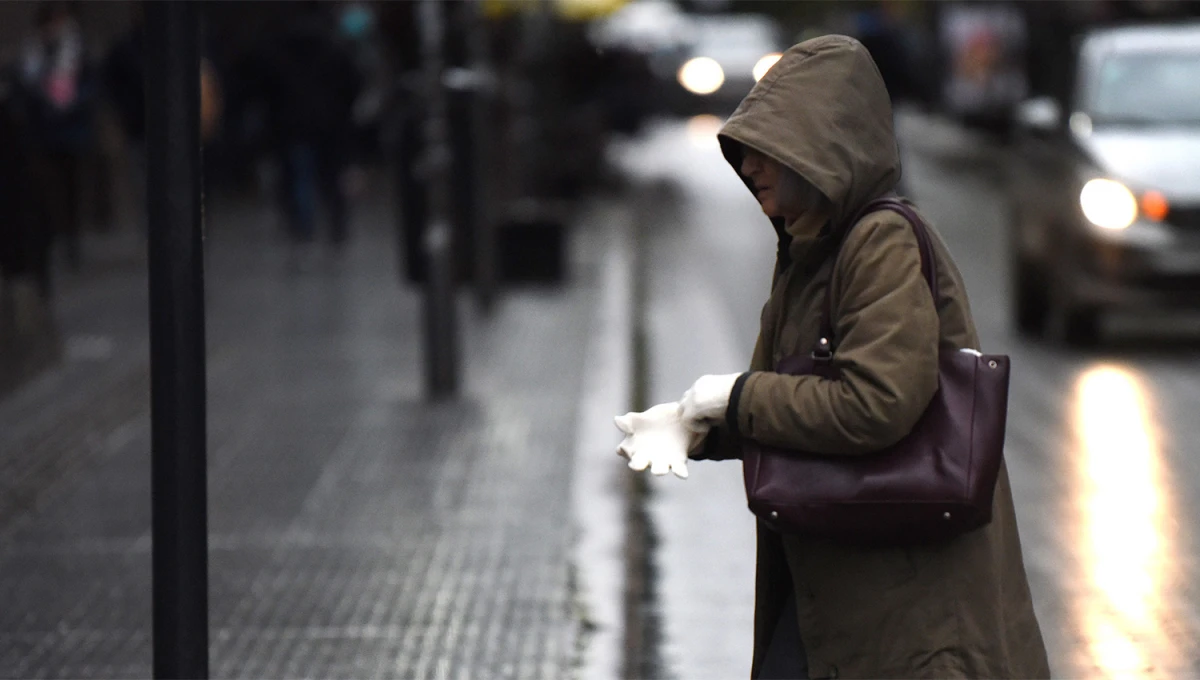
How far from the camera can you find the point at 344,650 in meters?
5.91

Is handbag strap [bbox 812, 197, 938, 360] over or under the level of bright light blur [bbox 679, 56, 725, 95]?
over

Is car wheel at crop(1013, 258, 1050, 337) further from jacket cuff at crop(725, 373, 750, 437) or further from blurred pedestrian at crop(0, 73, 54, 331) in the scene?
jacket cuff at crop(725, 373, 750, 437)

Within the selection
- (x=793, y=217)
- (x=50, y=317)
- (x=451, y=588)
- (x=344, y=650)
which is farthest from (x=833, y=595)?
(x=50, y=317)

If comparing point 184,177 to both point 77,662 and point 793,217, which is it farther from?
point 77,662

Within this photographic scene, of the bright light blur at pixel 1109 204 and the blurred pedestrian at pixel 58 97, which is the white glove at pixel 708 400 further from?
the blurred pedestrian at pixel 58 97

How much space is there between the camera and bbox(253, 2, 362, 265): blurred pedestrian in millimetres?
17156

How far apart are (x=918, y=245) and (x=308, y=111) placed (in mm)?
14108

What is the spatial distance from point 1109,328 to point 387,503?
23.0ft

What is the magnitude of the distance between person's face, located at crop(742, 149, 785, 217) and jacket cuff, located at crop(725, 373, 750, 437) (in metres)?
0.27

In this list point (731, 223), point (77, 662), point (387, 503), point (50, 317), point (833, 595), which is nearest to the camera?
point (833, 595)

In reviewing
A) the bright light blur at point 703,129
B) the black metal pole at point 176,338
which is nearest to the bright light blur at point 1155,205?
the black metal pole at point 176,338

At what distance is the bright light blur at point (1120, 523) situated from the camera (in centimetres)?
616

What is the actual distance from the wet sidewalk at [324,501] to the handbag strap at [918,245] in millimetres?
2397

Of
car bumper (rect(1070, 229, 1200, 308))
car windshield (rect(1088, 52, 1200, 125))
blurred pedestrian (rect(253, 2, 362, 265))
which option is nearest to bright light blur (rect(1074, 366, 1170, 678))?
car bumper (rect(1070, 229, 1200, 308))
